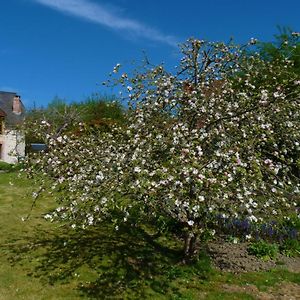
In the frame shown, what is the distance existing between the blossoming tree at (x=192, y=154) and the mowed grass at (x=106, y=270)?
3.53 ft

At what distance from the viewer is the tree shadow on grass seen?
29.0ft

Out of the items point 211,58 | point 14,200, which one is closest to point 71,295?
point 211,58

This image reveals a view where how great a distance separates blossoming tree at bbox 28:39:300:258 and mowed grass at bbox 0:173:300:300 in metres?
1.08

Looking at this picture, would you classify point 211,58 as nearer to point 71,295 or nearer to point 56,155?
point 56,155

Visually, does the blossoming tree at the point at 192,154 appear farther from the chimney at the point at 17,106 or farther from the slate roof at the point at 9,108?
the chimney at the point at 17,106

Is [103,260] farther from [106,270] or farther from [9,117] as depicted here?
[9,117]

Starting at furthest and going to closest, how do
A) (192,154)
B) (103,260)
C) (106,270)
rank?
(103,260), (106,270), (192,154)

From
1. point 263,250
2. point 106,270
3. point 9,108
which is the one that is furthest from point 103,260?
point 9,108

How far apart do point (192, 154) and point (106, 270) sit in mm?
3886

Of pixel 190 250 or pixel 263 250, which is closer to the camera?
pixel 190 250

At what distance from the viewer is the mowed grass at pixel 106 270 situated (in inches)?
337

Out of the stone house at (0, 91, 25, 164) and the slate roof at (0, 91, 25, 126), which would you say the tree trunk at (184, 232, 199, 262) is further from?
the slate roof at (0, 91, 25, 126)

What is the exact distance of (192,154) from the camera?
297 inches

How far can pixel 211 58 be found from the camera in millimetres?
10891
